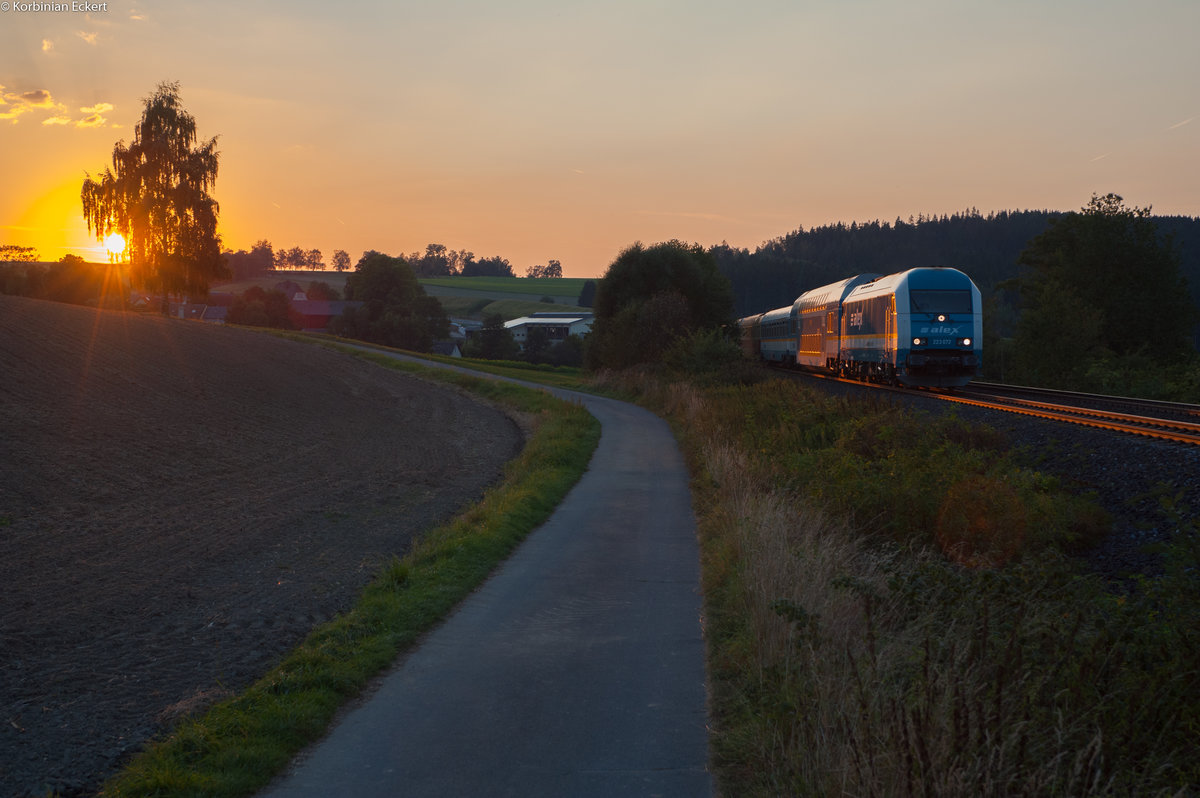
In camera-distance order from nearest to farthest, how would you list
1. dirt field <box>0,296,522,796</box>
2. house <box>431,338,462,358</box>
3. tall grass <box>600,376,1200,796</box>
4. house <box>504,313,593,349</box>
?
1. tall grass <box>600,376,1200,796</box>
2. dirt field <box>0,296,522,796</box>
3. house <box>431,338,462,358</box>
4. house <box>504,313,593,349</box>

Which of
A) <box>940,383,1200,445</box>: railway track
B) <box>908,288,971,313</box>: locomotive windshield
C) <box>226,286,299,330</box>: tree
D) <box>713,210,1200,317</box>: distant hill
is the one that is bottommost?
<box>940,383,1200,445</box>: railway track

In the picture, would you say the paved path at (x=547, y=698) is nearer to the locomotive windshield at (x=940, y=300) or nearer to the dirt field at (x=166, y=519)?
the dirt field at (x=166, y=519)

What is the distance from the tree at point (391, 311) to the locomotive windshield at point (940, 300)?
81.6 metres

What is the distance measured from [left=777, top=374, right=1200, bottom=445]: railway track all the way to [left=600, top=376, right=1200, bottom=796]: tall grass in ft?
15.0

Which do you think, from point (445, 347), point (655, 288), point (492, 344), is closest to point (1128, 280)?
point (655, 288)

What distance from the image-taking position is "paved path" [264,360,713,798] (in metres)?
5.19

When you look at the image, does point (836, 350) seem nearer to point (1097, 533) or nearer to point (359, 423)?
point (359, 423)

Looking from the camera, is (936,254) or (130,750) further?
(936,254)

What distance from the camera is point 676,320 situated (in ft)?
146

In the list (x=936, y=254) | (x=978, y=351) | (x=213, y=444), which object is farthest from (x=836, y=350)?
(x=936, y=254)

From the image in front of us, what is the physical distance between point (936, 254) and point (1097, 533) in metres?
186

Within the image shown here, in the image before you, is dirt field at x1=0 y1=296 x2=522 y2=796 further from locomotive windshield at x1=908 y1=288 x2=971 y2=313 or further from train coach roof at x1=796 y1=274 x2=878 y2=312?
train coach roof at x1=796 y1=274 x2=878 y2=312

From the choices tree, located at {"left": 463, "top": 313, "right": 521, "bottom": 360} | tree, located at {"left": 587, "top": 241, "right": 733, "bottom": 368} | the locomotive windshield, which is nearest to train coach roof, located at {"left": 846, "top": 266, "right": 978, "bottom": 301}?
the locomotive windshield

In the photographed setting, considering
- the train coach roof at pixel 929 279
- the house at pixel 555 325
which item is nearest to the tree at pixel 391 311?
the house at pixel 555 325
